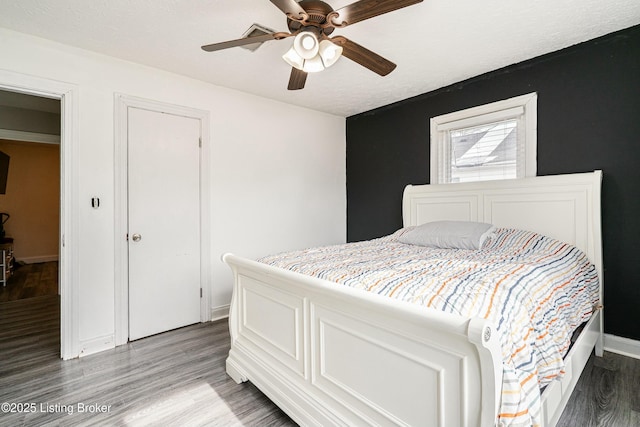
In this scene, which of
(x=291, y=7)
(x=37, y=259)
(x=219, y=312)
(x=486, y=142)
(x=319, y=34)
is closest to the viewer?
(x=291, y=7)

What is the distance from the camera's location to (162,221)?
2912 mm

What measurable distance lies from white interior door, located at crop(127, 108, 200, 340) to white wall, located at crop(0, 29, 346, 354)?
6.5 inches

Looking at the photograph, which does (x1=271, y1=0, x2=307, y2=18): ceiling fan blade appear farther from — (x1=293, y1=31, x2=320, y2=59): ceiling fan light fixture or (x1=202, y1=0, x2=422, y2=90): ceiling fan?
(x1=293, y1=31, x2=320, y2=59): ceiling fan light fixture

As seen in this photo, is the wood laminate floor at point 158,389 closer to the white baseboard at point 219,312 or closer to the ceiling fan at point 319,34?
the white baseboard at point 219,312

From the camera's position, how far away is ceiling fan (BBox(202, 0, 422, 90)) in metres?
1.54

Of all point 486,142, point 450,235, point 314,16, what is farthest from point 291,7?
point 486,142

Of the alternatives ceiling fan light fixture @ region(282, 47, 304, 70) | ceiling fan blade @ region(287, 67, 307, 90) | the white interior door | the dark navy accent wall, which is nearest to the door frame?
the white interior door

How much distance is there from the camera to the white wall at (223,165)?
2.49 meters

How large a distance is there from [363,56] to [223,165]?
1.92m

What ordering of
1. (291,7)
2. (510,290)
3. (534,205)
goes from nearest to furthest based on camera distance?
(510,290) → (291,7) → (534,205)

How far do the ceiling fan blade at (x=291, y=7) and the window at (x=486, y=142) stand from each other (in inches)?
87.6

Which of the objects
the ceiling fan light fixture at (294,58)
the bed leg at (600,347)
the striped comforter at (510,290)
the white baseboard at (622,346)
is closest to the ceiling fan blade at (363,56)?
the ceiling fan light fixture at (294,58)

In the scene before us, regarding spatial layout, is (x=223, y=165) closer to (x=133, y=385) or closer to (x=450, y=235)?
(x=133, y=385)

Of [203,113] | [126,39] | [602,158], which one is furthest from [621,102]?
[126,39]
